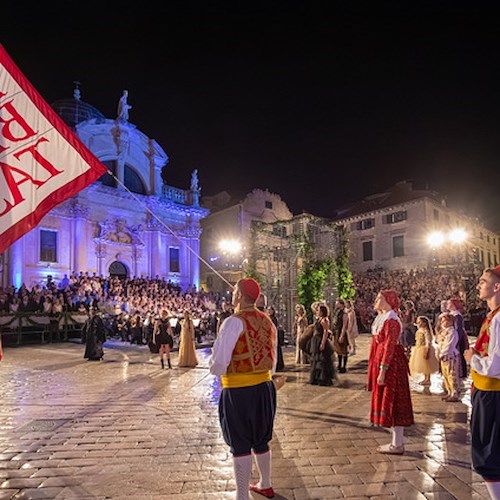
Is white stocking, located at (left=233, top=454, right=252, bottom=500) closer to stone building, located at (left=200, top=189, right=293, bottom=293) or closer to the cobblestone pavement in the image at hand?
the cobblestone pavement

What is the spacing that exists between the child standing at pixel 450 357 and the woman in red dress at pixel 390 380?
2.95 m

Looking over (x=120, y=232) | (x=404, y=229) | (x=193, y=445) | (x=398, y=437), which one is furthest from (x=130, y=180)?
(x=398, y=437)

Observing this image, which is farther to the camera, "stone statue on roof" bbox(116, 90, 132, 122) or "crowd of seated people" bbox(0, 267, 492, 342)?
"stone statue on roof" bbox(116, 90, 132, 122)

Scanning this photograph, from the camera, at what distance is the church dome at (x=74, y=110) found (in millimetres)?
30638

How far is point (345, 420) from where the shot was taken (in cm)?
607

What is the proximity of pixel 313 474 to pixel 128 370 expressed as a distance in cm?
768

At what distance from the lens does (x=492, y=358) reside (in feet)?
10.4

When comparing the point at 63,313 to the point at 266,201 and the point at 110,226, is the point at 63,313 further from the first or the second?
the point at 266,201

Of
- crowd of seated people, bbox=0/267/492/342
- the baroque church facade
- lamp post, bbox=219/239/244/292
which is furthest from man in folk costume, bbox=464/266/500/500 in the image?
lamp post, bbox=219/239/244/292

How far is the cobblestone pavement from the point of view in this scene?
387cm

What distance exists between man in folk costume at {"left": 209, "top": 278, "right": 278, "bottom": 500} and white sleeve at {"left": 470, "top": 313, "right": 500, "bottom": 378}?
1.69m

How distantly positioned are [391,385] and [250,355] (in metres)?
2.23

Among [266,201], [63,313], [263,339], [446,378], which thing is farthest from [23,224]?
[266,201]

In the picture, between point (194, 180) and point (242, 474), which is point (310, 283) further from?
point (194, 180)
